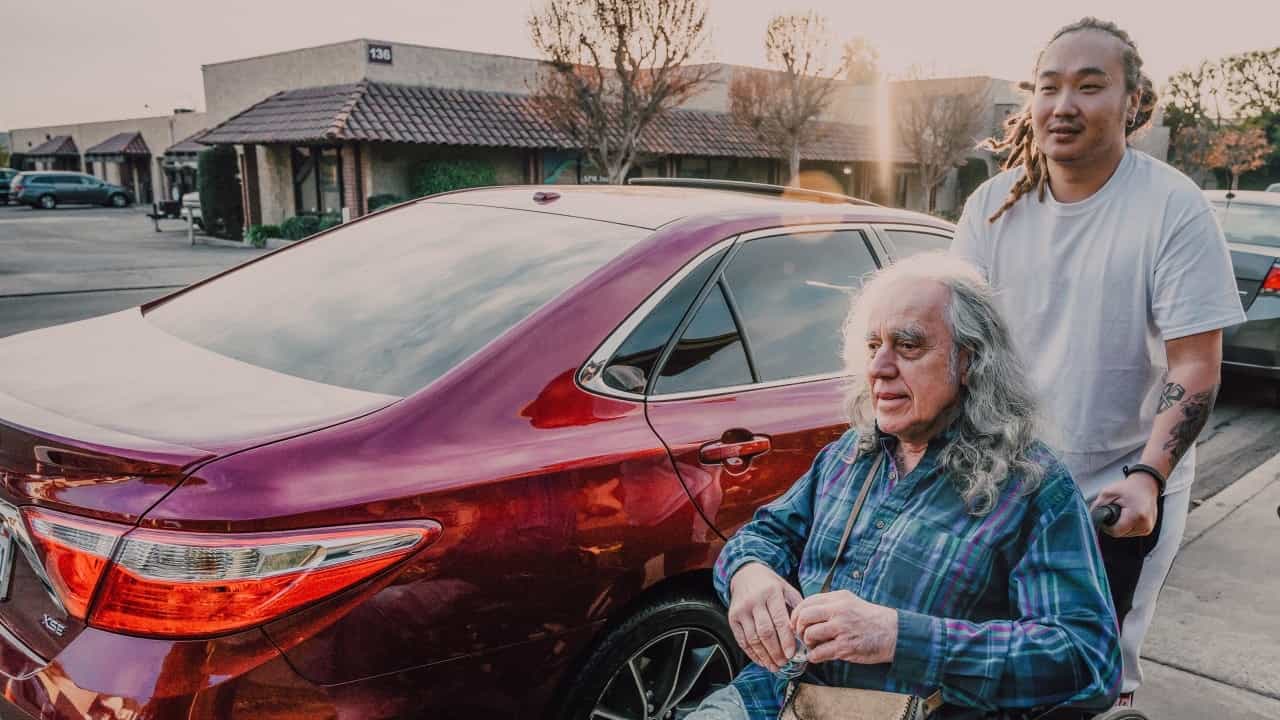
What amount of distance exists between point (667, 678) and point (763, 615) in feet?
2.60

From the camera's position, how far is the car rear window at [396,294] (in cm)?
230

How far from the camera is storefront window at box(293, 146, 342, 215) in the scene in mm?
23984

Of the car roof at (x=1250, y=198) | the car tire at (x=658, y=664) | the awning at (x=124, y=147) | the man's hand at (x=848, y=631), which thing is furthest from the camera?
the awning at (x=124, y=147)

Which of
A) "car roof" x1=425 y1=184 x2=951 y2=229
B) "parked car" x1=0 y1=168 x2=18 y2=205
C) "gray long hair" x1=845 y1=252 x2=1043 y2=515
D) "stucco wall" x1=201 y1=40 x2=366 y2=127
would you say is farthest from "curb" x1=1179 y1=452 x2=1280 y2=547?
"parked car" x1=0 y1=168 x2=18 y2=205

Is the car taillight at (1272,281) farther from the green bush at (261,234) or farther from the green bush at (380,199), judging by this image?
the green bush at (261,234)

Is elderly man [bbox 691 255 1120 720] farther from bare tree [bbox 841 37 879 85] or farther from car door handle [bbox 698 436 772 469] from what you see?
bare tree [bbox 841 37 879 85]

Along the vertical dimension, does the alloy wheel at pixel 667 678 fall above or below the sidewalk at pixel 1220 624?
above

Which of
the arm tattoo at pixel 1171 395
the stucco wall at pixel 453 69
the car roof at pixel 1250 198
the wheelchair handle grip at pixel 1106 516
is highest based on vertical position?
the stucco wall at pixel 453 69

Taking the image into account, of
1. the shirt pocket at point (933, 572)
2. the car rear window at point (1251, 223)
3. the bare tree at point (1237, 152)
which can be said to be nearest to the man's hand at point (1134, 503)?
the shirt pocket at point (933, 572)

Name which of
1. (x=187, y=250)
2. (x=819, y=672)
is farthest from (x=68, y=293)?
(x=819, y=672)

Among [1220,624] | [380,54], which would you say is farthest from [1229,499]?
[380,54]

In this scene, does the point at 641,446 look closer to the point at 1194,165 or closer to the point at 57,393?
the point at 57,393

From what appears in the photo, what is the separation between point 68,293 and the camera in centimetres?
1428

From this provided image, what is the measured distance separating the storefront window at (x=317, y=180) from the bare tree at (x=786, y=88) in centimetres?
1266
